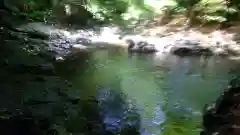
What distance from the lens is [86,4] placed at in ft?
44.9

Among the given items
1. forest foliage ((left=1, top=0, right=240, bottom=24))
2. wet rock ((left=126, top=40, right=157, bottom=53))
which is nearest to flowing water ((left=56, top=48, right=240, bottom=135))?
wet rock ((left=126, top=40, right=157, bottom=53))

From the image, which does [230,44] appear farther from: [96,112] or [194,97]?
[96,112]

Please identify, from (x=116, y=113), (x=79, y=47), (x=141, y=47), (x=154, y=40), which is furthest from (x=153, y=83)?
(x=154, y=40)

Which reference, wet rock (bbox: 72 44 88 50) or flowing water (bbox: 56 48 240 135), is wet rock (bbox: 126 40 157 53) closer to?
flowing water (bbox: 56 48 240 135)

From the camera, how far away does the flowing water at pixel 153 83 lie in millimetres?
5383

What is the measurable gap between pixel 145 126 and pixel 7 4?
8356mm

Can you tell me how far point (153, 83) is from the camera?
733 cm

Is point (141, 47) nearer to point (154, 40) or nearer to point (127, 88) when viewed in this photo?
point (154, 40)

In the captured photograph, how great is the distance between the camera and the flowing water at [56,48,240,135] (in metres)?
5.38

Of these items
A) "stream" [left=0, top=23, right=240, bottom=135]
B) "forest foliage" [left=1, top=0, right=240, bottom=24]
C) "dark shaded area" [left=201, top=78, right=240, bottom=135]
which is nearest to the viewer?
"dark shaded area" [left=201, top=78, right=240, bottom=135]

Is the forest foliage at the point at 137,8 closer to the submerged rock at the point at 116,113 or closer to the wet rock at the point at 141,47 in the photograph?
A: the wet rock at the point at 141,47

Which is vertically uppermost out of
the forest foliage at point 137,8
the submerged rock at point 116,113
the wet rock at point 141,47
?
the forest foliage at point 137,8

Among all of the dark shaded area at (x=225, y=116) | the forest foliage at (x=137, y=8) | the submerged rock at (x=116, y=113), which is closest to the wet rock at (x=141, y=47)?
the forest foliage at (x=137, y=8)

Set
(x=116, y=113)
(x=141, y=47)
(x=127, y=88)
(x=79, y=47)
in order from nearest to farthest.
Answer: (x=116, y=113), (x=127, y=88), (x=79, y=47), (x=141, y=47)
